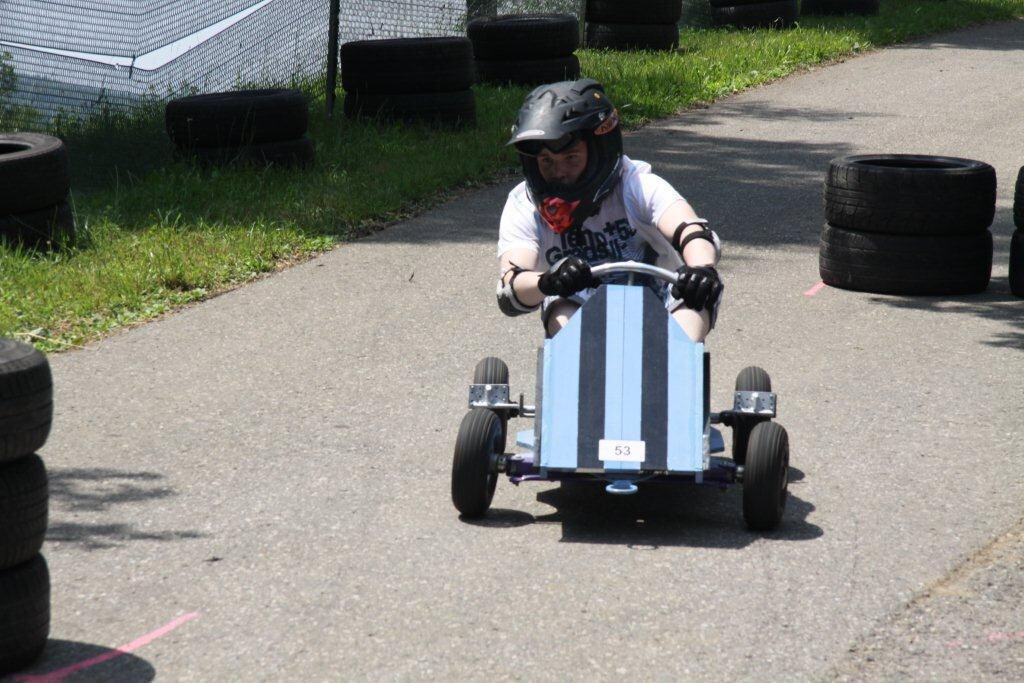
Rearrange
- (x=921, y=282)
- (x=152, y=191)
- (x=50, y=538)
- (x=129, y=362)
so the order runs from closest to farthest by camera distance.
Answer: (x=50, y=538) < (x=129, y=362) < (x=921, y=282) < (x=152, y=191)

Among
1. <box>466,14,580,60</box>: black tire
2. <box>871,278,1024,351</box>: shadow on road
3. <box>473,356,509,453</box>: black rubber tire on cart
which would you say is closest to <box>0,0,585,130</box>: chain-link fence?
<box>466,14,580,60</box>: black tire

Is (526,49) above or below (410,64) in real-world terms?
below

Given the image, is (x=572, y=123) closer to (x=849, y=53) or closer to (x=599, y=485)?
(x=599, y=485)

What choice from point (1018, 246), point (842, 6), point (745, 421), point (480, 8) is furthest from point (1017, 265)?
point (842, 6)

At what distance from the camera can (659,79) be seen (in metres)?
15.8

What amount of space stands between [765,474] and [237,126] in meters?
7.06

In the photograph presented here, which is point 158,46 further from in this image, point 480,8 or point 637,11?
point 637,11

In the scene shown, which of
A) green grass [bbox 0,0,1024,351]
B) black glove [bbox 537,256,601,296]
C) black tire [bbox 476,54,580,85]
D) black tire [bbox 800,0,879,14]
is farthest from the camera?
black tire [bbox 800,0,879,14]

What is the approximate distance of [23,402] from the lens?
13.1ft

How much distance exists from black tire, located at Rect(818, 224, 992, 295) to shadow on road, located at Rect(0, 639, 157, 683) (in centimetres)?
571

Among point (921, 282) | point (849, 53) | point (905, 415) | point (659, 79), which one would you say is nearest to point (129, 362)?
point (905, 415)

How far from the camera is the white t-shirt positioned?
227 inches

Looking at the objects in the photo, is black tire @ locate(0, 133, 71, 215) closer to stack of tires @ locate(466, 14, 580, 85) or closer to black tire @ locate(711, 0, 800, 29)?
stack of tires @ locate(466, 14, 580, 85)

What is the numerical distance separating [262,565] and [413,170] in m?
6.99
